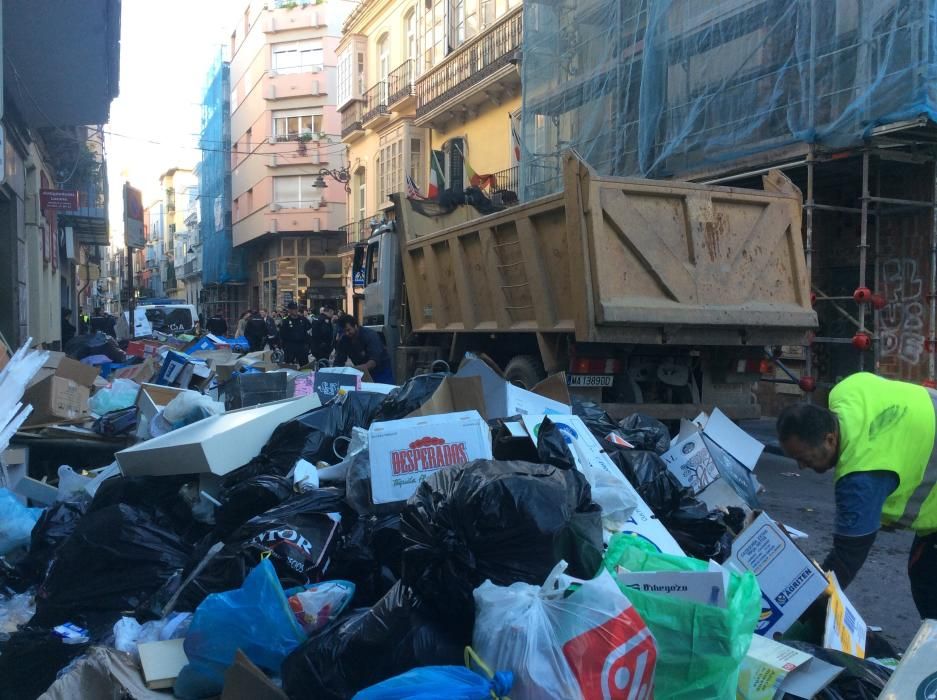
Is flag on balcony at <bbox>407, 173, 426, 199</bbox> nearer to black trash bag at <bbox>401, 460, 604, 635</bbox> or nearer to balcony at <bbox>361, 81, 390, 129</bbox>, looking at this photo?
black trash bag at <bbox>401, 460, 604, 635</bbox>

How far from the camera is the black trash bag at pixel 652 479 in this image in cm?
374

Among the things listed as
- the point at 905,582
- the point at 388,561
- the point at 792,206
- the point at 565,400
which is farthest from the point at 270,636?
the point at 792,206

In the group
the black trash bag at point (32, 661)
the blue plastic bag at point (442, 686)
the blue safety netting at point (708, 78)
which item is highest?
the blue safety netting at point (708, 78)

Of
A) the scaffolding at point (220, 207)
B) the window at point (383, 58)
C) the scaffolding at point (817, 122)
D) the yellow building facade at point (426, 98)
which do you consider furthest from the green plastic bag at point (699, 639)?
the scaffolding at point (220, 207)

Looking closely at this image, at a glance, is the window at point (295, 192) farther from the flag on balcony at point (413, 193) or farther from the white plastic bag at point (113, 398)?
the white plastic bag at point (113, 398)

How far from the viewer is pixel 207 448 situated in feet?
13.5

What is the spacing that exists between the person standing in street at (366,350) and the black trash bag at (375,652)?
631cm

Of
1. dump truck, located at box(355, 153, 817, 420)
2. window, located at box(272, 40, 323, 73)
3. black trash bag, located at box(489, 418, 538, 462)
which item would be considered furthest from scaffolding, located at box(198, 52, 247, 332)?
black trash bag, located at box(489, 418, 538, 462)

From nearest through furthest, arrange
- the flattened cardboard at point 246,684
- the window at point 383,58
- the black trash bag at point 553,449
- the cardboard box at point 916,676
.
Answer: the cardboard box at point 916,676 → the flattened cardboard at point 246,684 → the black trash bag at point 553,449 → the window at point 383,58

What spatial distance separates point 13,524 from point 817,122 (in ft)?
28.6

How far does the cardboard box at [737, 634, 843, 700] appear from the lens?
7.45ft

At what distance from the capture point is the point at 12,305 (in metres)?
11.3

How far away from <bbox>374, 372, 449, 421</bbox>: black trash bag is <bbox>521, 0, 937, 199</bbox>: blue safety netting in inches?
236

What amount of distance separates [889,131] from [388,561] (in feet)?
24.5
